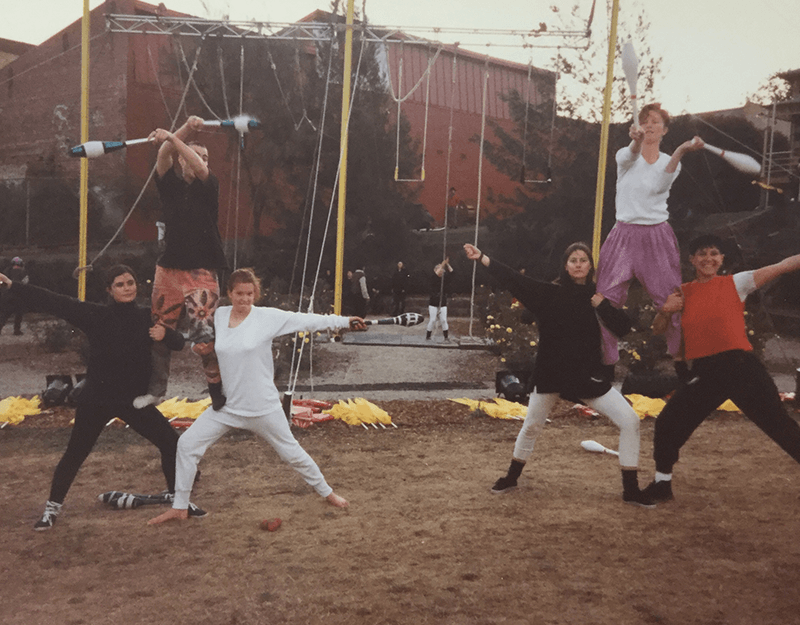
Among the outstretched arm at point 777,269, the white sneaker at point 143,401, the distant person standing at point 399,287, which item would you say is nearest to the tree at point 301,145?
the distant person standing at point 399,287

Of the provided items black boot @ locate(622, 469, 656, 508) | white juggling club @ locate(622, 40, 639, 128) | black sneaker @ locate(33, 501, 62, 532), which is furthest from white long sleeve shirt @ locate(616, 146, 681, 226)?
black sneaker @ locate(33, 501, 62, 532)

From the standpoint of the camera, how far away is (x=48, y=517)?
13.2 feet

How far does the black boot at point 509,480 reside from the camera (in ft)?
15.6

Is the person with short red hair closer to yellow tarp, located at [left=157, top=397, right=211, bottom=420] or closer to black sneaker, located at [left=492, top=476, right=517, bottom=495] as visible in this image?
black sneaker, located at [left=492, top=476, right=517, bottom=495]

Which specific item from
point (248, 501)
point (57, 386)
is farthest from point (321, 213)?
point (248, 501)

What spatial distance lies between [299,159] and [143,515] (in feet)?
36.6

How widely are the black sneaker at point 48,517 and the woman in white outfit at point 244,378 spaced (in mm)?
515

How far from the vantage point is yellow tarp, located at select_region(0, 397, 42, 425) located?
6.89 metres

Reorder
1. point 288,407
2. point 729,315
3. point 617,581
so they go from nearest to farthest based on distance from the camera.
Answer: point 617,581
point 729,315
point 288,407

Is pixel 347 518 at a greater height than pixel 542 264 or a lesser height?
lesser

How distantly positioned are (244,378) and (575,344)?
186 centimetres

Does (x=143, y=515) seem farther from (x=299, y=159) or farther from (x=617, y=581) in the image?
(x=299, y=159)

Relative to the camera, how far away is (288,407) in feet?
21.1

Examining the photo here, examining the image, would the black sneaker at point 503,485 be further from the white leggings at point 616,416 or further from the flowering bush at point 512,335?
the flowering bush at point 512,335
